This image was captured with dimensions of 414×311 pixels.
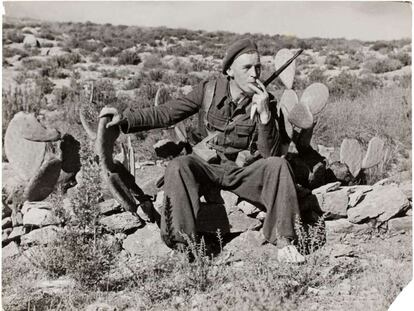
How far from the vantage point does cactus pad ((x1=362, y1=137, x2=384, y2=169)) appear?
14.8 ft

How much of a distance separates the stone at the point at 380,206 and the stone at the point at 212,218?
2.82 ft

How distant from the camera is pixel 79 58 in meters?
11.6

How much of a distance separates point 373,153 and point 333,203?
742 mm

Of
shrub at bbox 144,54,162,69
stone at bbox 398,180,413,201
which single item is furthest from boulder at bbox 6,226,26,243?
shrub at bbox 144,54,162,69

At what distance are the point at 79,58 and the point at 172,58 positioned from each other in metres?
1.98

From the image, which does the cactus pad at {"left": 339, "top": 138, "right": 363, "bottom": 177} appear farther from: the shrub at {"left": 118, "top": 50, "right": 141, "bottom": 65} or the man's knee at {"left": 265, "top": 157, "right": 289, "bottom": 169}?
the shrub at {"left": 118, "top": 50, "right": 141, "bottom": 65}

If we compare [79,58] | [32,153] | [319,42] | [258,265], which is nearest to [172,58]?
[79,58]

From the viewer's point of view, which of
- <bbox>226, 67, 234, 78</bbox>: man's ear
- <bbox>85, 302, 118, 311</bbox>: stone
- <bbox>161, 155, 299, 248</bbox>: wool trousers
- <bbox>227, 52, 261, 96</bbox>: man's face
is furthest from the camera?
<bbox>226, 67, 234, 78</bbox>: man's ear

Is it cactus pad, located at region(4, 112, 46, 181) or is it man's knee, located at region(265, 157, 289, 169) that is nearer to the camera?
man's knee, located at region(265, 157, 289, 169)

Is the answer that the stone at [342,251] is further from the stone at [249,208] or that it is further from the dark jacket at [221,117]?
the dark jacket at [221,117]

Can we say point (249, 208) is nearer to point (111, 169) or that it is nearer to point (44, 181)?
point (111, 169)

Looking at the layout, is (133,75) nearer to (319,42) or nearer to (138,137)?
(138,137)

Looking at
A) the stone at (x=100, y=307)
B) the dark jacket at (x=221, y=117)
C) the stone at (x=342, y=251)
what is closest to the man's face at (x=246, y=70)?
the dark jacket at (x=221, y=117)

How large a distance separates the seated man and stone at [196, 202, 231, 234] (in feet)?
0.50
